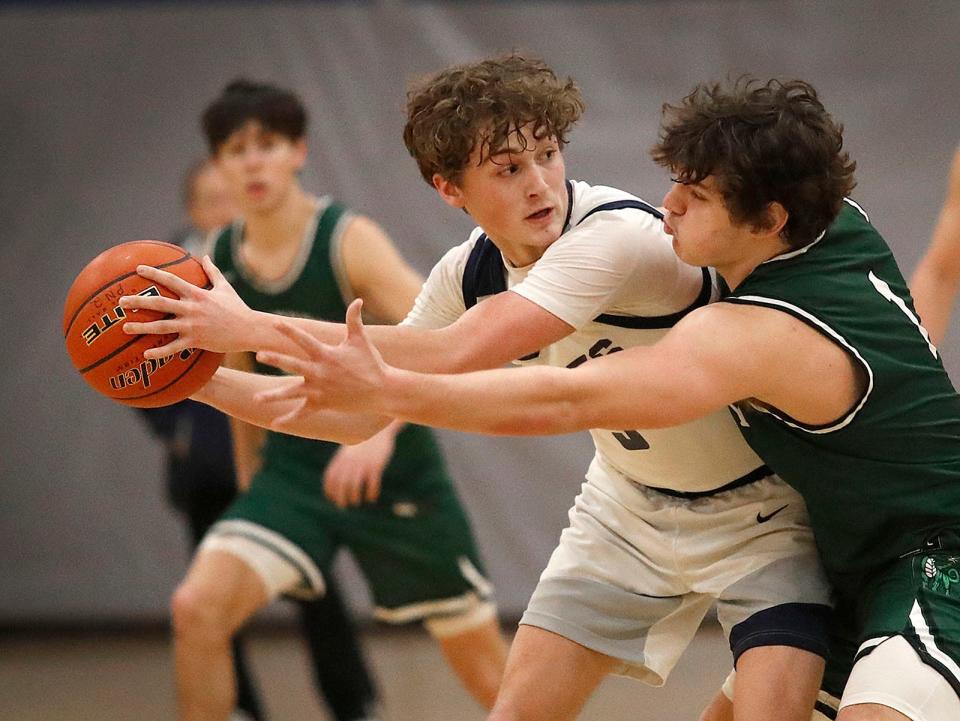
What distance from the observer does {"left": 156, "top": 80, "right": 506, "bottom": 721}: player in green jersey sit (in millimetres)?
4457

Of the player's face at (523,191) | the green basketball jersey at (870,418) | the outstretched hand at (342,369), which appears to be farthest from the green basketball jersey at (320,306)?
the outstretched hand at (342,369)

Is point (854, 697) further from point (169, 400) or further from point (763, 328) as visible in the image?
point (169, 400)

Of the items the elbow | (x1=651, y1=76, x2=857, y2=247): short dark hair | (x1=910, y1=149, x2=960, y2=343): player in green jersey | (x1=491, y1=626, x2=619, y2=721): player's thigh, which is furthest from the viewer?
(x1=910, y1=149, x2=960, y2=343): player in green jersey

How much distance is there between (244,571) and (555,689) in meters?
1.68

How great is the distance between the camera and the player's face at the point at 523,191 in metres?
3.00

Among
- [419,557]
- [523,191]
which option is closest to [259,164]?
[419,557]

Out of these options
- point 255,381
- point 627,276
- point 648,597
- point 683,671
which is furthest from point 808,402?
point 683,671

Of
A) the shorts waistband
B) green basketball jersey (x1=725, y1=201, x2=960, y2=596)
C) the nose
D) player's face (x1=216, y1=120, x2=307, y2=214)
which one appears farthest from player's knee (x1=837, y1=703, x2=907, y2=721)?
player's face (x1=216, y1=120, x2=307, y2=214)

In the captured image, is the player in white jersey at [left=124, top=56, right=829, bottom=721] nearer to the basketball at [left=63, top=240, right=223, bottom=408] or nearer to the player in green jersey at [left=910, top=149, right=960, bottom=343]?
the basketball at [left=63, top=240, right=223, bottom=408]

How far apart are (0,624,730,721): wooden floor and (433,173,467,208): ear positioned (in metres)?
2.95

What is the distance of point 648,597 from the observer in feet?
10.7

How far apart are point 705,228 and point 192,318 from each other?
1.04 meters

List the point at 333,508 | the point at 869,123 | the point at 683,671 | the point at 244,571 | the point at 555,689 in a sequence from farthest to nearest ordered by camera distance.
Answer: the point at 869,123, the point at 683,671, the point at 333,508, the point at 244,571, the point at 555,689

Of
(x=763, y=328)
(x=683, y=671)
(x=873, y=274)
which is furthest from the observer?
(x=683, y=671)
